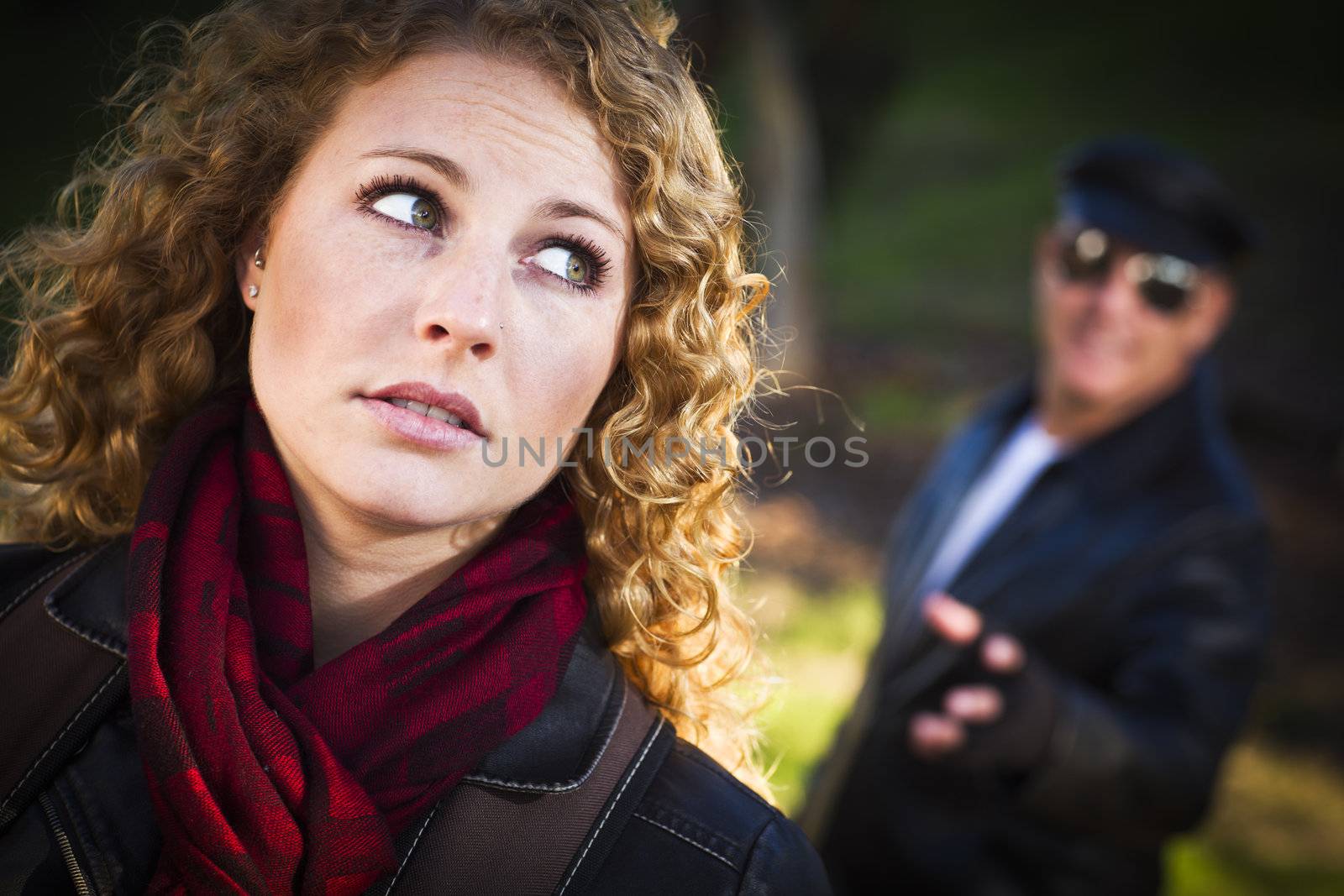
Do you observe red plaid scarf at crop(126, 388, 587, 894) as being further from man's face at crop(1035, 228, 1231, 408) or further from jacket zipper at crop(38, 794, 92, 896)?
man's face at crop(1035, 228, 1231, 408)

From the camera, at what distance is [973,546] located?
130 inches

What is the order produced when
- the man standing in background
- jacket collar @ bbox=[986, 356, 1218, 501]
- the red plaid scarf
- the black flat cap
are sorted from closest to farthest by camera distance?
the red plaid scarf < the man standing in background < jacket collar @ bbox=[986, 356, 1218, 501] < the black flat cap

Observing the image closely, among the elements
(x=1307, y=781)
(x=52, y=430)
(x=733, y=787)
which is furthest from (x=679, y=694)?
(x=1307, y=781)

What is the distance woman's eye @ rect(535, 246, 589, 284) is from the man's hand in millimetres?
1406

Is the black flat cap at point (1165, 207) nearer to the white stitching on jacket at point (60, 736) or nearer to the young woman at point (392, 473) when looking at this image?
the young woman at point (392, 473)

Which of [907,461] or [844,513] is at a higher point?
[907,461]

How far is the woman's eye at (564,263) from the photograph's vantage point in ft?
4.89

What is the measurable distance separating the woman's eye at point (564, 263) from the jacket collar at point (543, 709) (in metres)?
0.65

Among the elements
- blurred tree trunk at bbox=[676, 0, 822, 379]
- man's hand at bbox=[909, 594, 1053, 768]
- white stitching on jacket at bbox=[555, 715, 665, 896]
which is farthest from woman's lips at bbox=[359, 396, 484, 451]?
blurred tree trunk at bbox=[676, 0, 822, 379]

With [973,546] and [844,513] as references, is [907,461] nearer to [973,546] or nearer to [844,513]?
[844,513]

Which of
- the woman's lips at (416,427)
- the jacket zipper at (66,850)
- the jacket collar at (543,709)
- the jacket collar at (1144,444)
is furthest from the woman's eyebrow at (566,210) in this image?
the jacket collar at (1144,444)

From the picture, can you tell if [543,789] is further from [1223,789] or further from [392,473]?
[1223,789]

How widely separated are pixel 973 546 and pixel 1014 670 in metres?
0.90

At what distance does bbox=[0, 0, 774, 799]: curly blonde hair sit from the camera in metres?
1.53
